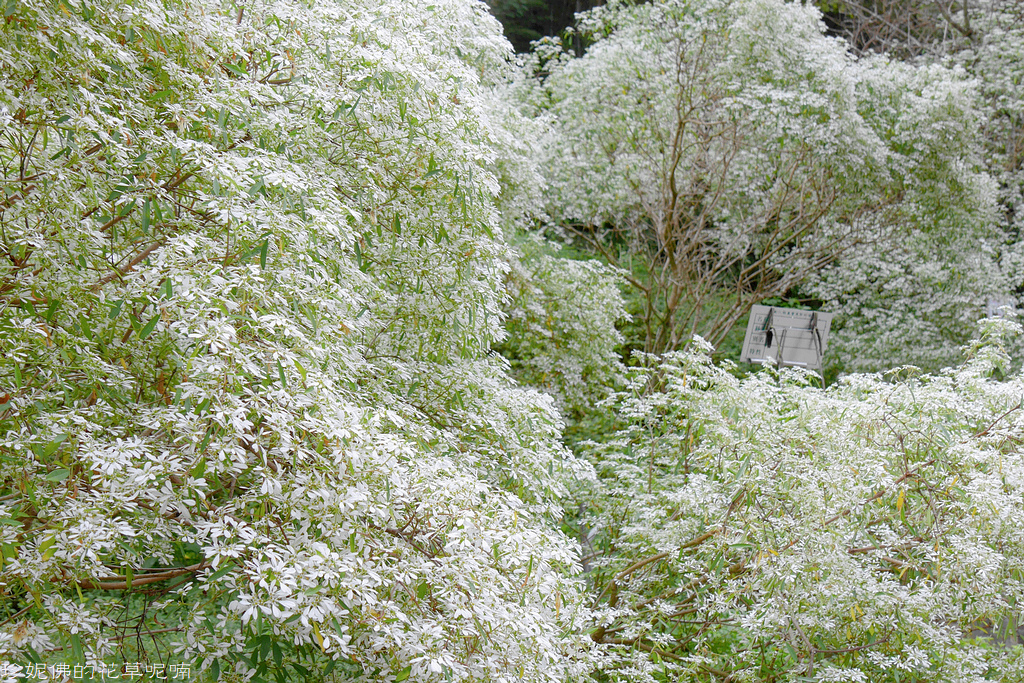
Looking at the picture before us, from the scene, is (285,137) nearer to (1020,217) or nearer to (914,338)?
(914,338)

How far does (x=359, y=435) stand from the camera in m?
1.94

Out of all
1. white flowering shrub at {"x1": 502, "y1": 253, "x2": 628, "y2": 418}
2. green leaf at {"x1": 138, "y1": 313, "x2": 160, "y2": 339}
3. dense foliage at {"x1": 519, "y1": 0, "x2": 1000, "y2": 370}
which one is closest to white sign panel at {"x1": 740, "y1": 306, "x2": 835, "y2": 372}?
dense foliage at {"x1": 519, "y1": 0, "x2": 1000, "y2": 370}

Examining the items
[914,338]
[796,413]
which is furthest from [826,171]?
[796,413]

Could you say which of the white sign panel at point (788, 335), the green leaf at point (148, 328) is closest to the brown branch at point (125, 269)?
the green leaf at point (148, 328)

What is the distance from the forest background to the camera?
1.87 meters

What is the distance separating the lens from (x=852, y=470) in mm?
3205

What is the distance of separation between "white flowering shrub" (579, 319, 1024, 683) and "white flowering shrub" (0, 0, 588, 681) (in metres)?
1.12

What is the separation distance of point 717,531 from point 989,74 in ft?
26.2

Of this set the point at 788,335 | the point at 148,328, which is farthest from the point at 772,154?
the point at 148,328

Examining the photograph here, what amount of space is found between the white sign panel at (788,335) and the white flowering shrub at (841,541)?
188 inches

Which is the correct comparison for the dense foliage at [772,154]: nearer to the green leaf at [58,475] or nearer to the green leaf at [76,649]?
the green leaf at [58,475]

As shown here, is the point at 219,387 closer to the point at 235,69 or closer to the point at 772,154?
the point at 235,69

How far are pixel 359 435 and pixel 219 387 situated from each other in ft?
1.23

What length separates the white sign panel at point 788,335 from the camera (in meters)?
9.12
